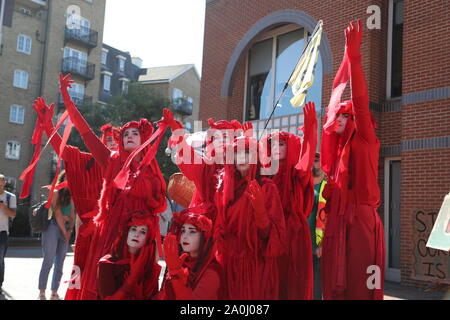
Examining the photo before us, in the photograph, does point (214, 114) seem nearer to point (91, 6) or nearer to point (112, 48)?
point (91, 6)

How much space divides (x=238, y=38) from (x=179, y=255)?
893 centimetres

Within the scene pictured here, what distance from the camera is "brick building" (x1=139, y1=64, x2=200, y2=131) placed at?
113 feet

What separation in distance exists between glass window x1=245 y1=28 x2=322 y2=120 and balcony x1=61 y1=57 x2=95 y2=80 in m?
18.9

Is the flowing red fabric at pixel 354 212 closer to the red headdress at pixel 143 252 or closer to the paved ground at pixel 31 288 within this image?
the red headdress at pixel 143 252

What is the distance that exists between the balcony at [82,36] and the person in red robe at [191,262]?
1061 inches

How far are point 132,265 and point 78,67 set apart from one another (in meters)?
27.0

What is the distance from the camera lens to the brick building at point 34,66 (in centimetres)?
2491

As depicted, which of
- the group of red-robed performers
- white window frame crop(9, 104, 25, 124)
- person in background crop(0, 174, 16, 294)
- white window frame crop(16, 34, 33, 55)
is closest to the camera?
the group of red-robed performers

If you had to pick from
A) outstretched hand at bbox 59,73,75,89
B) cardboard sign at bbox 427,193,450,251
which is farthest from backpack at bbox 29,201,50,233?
cardboard sign at bbox 427,193,450,251

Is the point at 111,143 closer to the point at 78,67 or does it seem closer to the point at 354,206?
the point at 354,206

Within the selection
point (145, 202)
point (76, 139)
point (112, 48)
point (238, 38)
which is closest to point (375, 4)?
point (238, 38)

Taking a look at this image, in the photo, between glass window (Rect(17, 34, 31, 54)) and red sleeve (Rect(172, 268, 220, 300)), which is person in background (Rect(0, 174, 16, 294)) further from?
glass window (Rect(17, 34, 31, 54))

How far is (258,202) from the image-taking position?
2.81m
